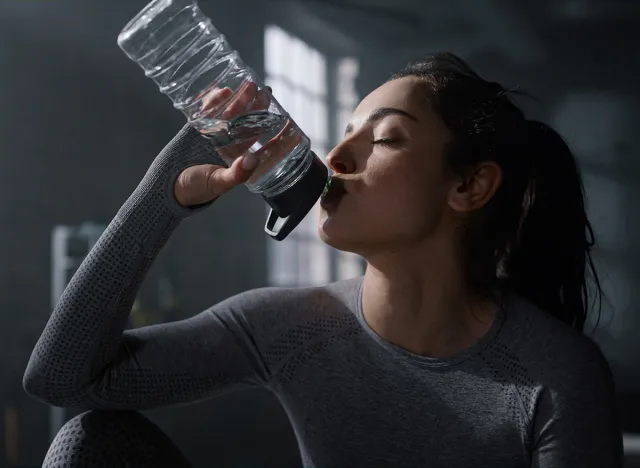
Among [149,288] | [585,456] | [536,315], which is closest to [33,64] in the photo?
[149,288]

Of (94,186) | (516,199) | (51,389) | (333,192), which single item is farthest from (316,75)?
(51,389)

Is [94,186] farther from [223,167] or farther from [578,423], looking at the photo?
[578,423]

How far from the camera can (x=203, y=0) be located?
7.02 feet

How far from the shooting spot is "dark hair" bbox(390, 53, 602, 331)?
1188mm

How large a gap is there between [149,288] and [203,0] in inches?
33.0

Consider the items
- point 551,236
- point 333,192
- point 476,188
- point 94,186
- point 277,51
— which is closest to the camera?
point 333,192

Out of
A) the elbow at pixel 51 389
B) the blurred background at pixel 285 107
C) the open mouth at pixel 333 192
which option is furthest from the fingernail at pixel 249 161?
the blurred background at pixel 285 107

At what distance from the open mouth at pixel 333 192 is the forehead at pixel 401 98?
0.43ft

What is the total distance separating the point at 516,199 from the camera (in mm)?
1280

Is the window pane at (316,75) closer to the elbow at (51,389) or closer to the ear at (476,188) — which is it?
the ear at (476,188)

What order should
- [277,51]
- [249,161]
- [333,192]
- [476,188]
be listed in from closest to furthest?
[249,161]
[333,192]
[476,188]
[277,51]

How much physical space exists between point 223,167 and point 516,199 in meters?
0.53

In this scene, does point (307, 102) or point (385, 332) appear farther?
point (307, 102)

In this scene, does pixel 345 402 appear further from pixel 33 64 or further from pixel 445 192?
pixel 33 64
